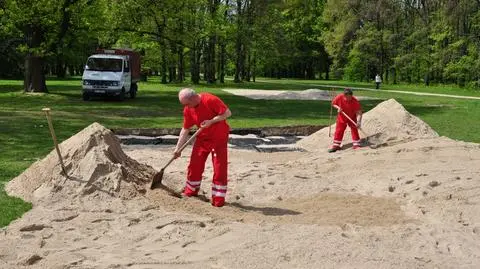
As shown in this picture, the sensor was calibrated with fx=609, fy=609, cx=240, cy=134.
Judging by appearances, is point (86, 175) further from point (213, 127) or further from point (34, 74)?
point (34, 74)

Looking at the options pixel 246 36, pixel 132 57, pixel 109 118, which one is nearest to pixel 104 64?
pixel 132 57

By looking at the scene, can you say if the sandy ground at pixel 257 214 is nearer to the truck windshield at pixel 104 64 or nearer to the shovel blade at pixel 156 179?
the shovel blade at pixel 156 179

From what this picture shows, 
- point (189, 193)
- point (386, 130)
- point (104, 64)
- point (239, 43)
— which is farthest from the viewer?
point (239, 43)

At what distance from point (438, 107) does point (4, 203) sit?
76.0 ft

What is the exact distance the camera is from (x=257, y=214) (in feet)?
26.3

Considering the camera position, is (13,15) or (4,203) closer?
(4,203)

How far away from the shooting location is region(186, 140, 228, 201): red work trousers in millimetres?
8320

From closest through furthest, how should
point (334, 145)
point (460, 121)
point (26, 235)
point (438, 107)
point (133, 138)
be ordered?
point (26, 235)
point (334, 145)
point (133, 138)
point (460, 121)
point (438, 107)

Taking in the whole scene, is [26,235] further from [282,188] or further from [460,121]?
[460,121]

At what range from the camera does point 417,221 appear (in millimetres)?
7754

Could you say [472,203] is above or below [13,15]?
below

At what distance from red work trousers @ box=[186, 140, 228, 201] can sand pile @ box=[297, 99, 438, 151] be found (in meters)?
7.02

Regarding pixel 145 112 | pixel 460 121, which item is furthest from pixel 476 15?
pixel 145 112

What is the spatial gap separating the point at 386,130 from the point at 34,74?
21184 mm
